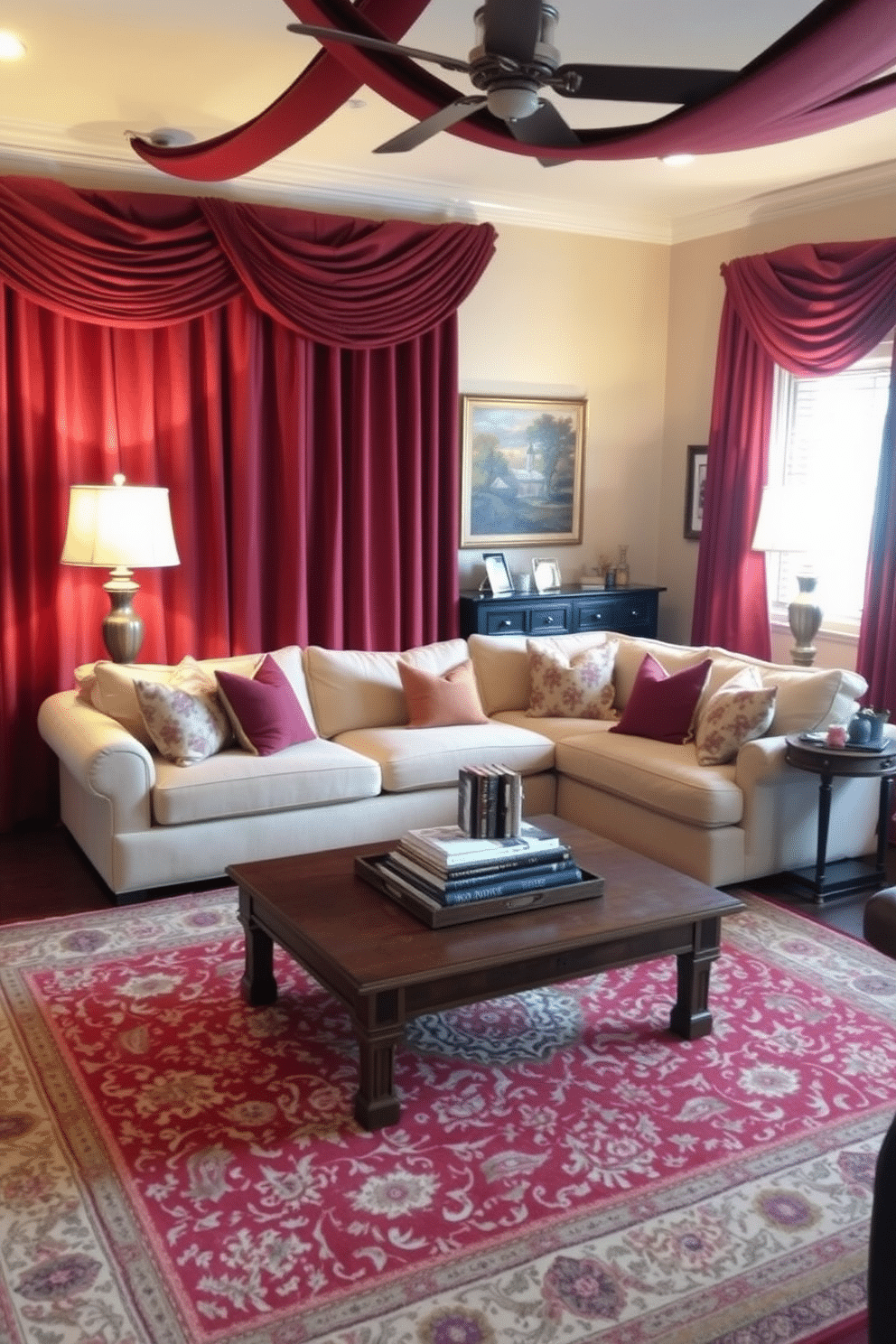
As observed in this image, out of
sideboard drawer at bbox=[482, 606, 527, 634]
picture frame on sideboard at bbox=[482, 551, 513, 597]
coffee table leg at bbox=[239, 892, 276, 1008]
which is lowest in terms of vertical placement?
coffee table leg at bbox=[239, 892, 276, 1008]

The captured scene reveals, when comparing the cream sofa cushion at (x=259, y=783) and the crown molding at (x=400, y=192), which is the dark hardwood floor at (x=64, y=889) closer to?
the cream sofa cushion at (x=259, y=783)

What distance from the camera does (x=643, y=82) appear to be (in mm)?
2721

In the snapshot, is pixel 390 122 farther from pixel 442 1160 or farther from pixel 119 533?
pixel 442 1160

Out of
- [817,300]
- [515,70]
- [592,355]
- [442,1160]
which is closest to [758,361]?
[817,300]

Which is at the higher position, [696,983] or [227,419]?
[227,419]

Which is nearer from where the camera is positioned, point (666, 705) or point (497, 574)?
point (666, 705)

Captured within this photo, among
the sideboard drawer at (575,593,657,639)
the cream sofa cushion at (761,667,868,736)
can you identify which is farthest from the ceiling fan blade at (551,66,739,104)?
the sideboard drawer at (575,593,657,639)

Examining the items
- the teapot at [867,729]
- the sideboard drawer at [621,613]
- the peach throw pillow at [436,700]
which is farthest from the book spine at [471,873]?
the sideboard drawer at [621,613]

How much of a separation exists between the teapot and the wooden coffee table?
1186mm

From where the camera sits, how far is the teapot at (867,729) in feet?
14.1

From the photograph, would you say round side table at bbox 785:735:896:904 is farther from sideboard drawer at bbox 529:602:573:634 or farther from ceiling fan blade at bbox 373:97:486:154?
ceiling fan blade at bbox 373:97:486:154

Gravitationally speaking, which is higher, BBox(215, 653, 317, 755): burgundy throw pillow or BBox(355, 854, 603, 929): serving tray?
BBox(215, 653, 317, 755): burgundy throw pillow

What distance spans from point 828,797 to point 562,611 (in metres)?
2.11

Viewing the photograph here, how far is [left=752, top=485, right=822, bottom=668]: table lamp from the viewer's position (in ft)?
17.3
